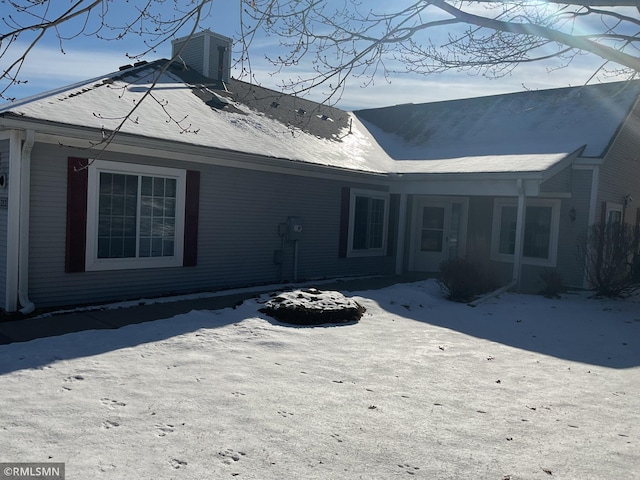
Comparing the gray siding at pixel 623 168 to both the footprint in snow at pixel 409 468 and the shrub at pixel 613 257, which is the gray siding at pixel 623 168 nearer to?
the shrub at pixel 613 257

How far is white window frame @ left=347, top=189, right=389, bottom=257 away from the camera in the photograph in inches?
509

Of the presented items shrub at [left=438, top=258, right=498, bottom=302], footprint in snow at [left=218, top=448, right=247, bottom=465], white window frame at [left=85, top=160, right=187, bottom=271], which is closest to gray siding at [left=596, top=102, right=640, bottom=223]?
shrub at [left=438, top=258, right=498, bottom=302]

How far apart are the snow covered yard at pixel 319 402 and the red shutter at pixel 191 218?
2199mm

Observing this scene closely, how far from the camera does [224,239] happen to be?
1022cm

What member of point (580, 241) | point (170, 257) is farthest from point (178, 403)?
point (580, 241)

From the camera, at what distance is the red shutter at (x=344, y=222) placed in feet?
41.6

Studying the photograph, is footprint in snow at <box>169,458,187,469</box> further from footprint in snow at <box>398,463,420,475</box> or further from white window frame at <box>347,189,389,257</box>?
white window frame at <box>347,189,389,257</box>

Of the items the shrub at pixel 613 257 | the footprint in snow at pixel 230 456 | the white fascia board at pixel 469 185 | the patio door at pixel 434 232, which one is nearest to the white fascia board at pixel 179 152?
the white fascia board at pixel 469 185

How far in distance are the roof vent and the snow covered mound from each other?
8.28 meters

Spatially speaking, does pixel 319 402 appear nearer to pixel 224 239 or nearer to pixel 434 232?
pixel 224 239

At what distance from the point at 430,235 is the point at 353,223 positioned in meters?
2.81

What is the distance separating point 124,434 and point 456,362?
3818mm

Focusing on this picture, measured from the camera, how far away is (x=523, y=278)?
13344 mm

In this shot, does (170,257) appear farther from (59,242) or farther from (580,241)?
(580,241)
